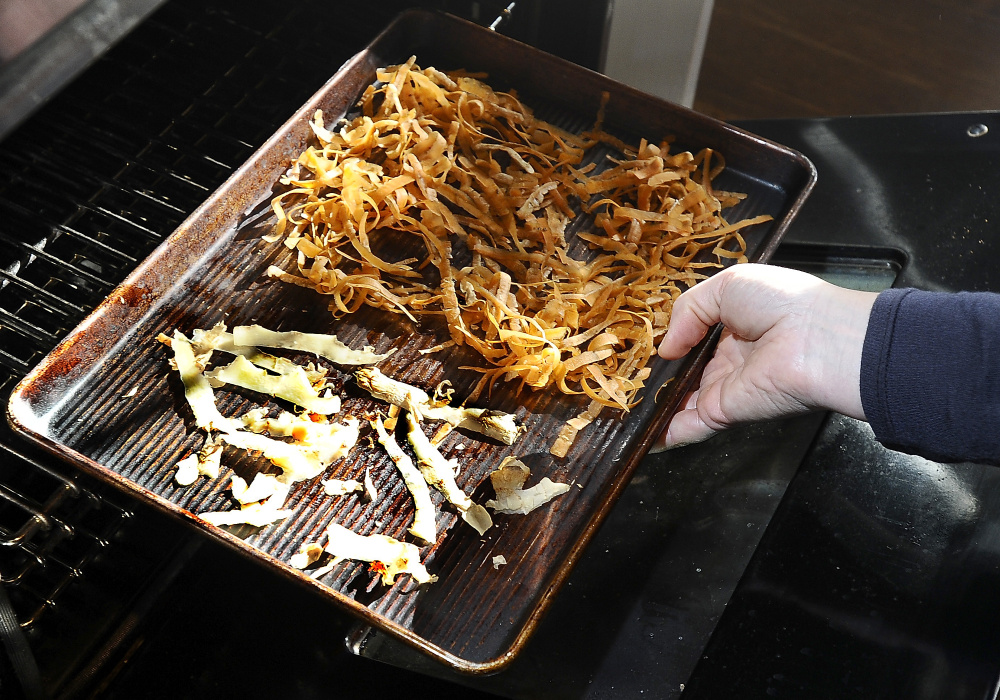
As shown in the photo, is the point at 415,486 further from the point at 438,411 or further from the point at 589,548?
the point at 589,548

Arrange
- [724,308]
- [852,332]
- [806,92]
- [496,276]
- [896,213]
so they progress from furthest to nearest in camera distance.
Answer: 1. [806,92]
2. [896,213]
3. [496,276]
4. [724,308]
5. [852,332]

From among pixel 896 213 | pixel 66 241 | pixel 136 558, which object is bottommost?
pixel 136 558

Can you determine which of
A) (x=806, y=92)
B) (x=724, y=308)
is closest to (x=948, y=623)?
(x=724, y=308)

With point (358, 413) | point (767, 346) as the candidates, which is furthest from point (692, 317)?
point (358, 413)

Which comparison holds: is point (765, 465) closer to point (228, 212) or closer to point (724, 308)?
point (724, 308)

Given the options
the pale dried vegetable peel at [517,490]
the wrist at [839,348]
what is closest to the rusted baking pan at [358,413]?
the pale dried vegetable peel at [517,490]

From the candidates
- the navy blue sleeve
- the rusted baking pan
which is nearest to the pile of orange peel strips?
the rusted baking pan

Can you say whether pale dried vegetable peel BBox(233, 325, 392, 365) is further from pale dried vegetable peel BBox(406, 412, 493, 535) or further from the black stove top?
the black stove top
